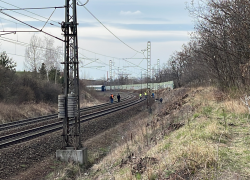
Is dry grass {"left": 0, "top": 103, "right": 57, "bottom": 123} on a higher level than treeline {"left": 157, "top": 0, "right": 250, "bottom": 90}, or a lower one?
lower

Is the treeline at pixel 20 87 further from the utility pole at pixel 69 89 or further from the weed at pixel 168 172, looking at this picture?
the weed at pixel 168 172

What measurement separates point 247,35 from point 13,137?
13246 millimetres

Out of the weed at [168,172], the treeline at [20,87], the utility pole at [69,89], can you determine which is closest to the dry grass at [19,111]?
the treeline at [20,87]

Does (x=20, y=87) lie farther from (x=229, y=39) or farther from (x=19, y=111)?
(x=229, y=39)

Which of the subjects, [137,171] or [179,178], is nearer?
[179,178]

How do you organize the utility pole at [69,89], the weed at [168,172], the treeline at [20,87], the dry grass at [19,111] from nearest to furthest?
the weed at [168,172] < the utility pole at [69,89] < the dry grass at [19,111] < the treeline at [20,87]

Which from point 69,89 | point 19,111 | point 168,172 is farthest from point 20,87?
point 168,172

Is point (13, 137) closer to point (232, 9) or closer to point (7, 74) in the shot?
point (232, 9)

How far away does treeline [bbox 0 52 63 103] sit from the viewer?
31902 mm

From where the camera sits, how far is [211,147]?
6293mm

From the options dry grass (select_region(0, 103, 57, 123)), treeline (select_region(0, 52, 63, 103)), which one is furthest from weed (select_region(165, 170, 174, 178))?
treeline (select_region(0, 52, 63, 103))

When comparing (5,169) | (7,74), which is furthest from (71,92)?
(7,74)

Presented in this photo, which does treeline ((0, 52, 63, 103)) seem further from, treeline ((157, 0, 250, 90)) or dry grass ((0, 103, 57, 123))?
treeline ((157, 0, 250, 90))

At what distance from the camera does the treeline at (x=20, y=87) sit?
105ft
